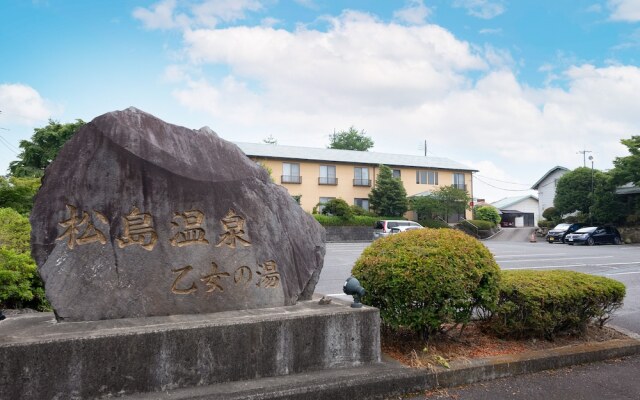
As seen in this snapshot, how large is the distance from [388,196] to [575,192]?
50.6ft

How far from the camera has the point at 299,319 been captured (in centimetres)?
408

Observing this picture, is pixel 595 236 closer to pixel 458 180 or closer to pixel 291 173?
pixel 458 180

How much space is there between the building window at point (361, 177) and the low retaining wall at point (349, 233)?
670 centimetres

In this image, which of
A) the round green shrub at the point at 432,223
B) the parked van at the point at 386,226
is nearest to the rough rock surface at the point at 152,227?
the parked van at the point at 386,226

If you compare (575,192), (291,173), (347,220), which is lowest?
(347,220)

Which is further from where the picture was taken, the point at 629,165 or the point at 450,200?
the point at 450,200

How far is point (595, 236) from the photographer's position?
95.5ft

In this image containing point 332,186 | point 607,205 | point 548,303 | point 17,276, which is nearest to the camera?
point 548,303

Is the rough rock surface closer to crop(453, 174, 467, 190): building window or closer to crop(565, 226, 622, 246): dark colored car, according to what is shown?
crop(565, 226, 622, 246): dark colored car

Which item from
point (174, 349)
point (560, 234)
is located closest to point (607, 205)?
point (560, 234)

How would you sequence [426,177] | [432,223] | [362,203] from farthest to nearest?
[426,177] < [362,203] < [432,223]

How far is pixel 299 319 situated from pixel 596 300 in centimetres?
365

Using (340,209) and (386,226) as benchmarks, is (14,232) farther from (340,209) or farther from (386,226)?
(340,209)

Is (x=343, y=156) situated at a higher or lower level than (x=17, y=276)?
higher
